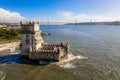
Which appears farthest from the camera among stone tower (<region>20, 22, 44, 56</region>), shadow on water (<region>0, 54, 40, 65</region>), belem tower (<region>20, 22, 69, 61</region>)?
stone tower (<region>20, 22, 44, 56</region>)

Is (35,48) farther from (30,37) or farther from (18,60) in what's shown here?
Answer: (18,60)

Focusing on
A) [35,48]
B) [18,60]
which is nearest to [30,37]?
[35,48]

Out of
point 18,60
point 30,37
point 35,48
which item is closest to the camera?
point 35,48

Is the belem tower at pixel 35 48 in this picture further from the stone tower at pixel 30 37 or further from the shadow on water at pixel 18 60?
the shadow on water at pixel 18 60

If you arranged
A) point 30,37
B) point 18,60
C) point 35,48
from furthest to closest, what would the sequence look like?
1. point 30,37
2. point 18,60
3. point 35,48

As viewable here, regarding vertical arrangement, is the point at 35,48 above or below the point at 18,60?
above

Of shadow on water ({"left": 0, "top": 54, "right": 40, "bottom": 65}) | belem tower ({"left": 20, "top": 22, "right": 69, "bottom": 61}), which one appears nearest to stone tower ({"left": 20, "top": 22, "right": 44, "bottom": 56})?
belem tower ({"left": 20, "top": 22, "right": 69, "bottom": 61})

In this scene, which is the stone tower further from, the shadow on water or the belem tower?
the shadow on water

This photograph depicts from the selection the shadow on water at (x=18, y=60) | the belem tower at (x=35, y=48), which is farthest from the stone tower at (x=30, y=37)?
the shadow on water at (x=18, y=60)
